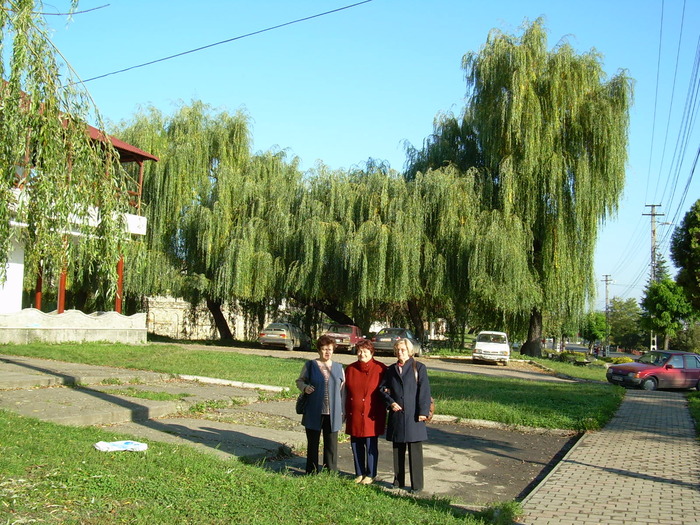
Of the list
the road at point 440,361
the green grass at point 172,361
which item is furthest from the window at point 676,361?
the green grass at point 172,361

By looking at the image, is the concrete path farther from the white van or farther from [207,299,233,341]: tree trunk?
[207,299,233,341]: tree trunk

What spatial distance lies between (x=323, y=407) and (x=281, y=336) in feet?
84.1

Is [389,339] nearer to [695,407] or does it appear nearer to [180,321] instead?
[695,407]

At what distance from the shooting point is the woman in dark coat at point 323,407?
7.32 m

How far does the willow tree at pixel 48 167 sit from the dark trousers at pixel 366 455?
328 centimetres

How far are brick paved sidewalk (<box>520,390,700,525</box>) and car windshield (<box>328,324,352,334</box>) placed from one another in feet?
66.5

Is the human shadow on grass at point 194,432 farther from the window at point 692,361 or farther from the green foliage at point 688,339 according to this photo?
the green foliage at point 688,339

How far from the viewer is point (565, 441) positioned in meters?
11.2

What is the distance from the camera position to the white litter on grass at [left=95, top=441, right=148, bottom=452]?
7031 millimetres

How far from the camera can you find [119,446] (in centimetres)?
718

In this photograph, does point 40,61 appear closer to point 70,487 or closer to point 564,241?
point 70,487

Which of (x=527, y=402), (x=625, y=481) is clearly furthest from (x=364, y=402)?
(x=527, y=402)

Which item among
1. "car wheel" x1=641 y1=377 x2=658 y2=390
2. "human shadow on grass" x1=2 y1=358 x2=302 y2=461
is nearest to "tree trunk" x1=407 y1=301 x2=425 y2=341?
"car wheel" x1=641 y1=377 x2=658 y2=390

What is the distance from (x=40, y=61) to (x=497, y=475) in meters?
7.24
